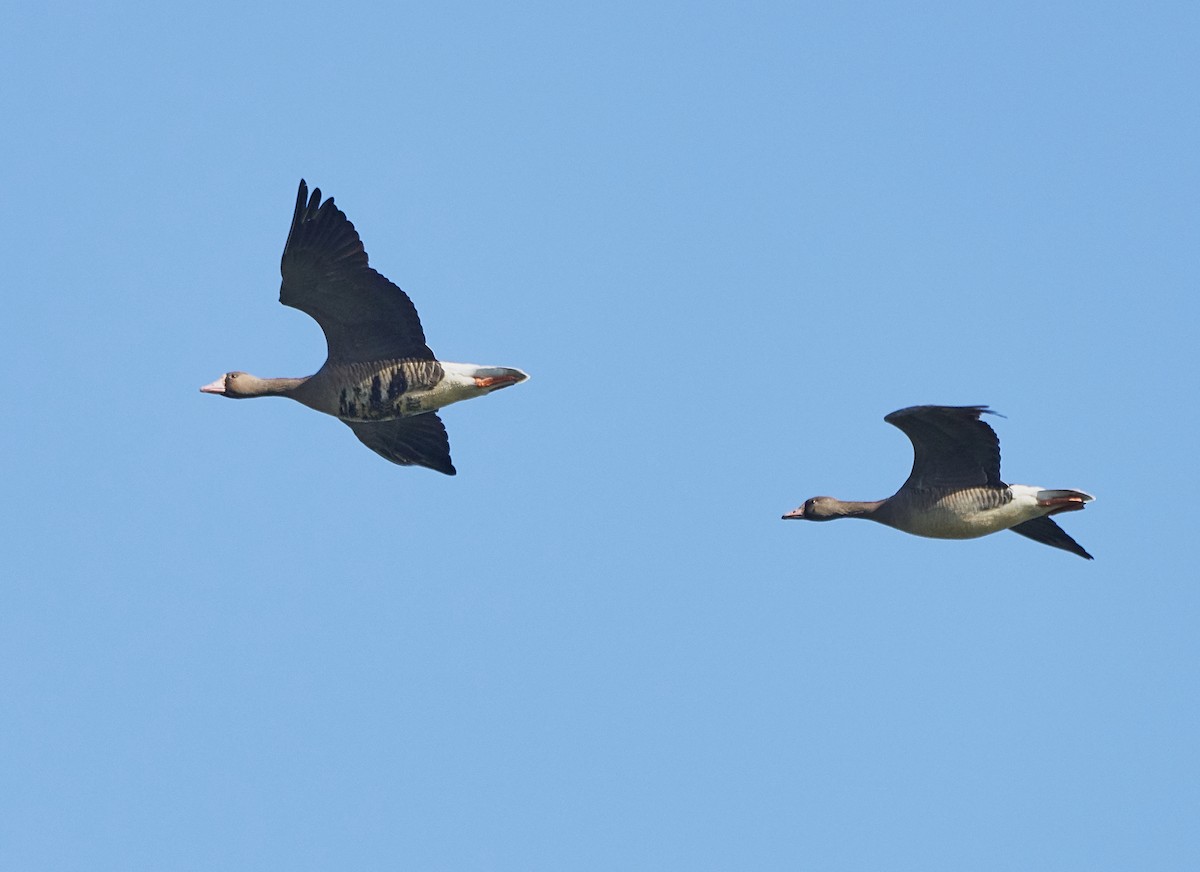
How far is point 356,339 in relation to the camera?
28.1 m

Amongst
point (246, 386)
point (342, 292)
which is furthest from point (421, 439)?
point (342, 292)

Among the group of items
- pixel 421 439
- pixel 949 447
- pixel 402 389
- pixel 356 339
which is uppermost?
pixel 356 339

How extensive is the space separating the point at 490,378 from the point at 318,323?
2.31 m

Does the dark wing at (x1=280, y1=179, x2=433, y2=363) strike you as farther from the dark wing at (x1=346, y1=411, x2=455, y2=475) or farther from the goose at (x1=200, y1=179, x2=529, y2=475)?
the dark wing at (x1=346, y1=411, x2=455, y2=475)

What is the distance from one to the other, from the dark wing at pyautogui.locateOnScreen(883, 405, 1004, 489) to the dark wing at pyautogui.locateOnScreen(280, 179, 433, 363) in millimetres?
6230

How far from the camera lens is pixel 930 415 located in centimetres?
2652

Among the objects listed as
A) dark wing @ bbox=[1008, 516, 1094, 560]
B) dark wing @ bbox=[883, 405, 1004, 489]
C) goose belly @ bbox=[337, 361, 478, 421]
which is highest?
goose belly @ bbox=[337, 361, 478, 421]

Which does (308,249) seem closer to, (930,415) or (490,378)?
(490,378)

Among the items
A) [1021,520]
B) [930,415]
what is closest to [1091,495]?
[1021,520]

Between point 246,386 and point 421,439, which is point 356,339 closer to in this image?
point 246,386

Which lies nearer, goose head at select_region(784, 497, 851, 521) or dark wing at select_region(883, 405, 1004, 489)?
dark wing at select_region(883, 405, 1004, 489)

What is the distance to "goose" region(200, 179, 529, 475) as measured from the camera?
2723 centimetres

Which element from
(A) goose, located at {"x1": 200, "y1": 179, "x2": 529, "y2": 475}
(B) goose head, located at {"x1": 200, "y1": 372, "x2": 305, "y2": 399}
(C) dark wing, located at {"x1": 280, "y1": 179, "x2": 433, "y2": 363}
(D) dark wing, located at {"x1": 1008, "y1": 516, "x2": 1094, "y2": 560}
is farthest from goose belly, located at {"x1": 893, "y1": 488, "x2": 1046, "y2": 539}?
(B) goose head, located at {"x1": 200, "y1": 372, "x2": 305, "y2": 399}

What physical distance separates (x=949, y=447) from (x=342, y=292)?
7779mm
